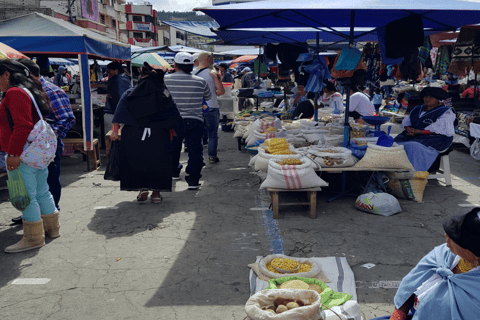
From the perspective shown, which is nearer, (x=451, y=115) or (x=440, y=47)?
(x=451, y=115)

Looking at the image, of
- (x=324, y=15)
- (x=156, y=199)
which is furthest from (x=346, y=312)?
(x=324, y=15)

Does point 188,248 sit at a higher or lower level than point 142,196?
lower

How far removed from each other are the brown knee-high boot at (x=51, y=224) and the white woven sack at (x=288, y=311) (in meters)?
2.79

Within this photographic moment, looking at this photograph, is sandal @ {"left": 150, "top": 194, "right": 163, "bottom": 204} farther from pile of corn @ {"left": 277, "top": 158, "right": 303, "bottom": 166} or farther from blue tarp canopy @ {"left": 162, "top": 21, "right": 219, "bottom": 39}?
blue tarp canopy @ {"left": 162, "top": 21, "right": 219, "bottom": 39}

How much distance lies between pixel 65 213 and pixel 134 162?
1.13 metres

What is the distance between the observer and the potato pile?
2.71 m

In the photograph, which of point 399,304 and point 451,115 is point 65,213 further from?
point 451,115

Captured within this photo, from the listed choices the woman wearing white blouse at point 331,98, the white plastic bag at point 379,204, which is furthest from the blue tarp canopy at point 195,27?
the white plastic bag at point 379,204

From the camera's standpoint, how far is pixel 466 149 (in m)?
9.80

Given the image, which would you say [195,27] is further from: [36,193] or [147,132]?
[36,193]

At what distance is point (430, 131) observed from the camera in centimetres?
656

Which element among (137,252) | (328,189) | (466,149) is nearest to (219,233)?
(137,252)

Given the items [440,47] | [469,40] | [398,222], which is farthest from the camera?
[440,47]

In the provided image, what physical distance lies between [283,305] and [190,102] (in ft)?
13.3
